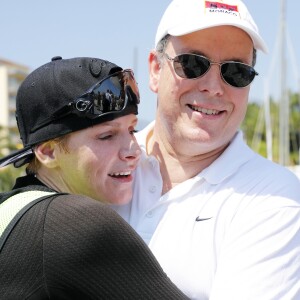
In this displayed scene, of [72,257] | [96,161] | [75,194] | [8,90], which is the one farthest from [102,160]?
[8,90]

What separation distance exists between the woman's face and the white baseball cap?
70 centimetres

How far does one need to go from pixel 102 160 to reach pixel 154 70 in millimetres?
1073

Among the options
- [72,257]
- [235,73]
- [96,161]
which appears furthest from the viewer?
[235,73]

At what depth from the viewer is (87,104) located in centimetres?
261

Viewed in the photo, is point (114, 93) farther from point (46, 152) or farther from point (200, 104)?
point (200, 104)

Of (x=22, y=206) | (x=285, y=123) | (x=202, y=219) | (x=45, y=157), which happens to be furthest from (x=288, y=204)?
(x=285, y=123)

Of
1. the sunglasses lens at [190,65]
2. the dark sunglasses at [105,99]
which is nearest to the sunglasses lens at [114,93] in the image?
the dark sunglasses at [105,99]

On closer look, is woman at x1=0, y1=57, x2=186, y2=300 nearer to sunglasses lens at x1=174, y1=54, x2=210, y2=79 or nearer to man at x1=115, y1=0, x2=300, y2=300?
man at x1=115, y1=0, x2=300, y2=300

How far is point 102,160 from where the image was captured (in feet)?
9.12

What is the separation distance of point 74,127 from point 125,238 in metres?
0.64

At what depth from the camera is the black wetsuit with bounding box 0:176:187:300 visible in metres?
2.06

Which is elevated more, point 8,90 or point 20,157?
point 20,157

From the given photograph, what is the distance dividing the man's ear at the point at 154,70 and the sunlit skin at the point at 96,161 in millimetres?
818

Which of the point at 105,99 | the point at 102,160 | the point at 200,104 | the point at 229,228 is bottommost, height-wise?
the point at 229,228
